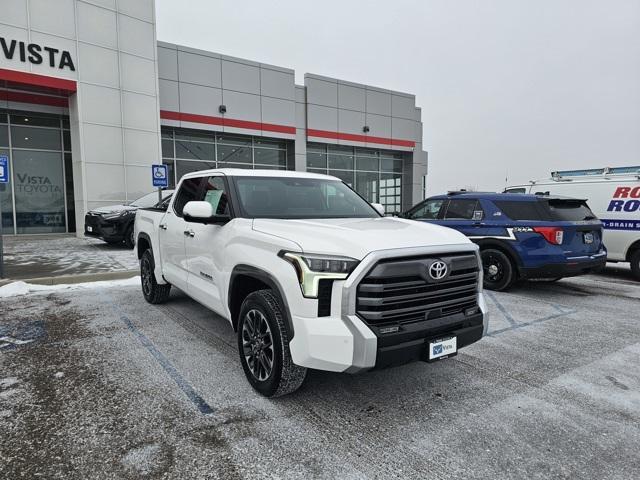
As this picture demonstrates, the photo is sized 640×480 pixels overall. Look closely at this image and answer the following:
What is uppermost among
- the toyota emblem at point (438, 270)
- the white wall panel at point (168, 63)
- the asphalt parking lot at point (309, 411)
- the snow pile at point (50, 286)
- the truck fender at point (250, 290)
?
the white wall panel at point (168, 63)

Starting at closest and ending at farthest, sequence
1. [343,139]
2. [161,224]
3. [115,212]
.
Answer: [161,224] → [115,212] → [343,139]

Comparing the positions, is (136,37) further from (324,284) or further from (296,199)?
(324,284)

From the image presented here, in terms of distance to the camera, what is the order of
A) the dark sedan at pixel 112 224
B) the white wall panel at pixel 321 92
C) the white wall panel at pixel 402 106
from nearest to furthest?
the dark sedan at pixel 112 224 < the white wall panel at pixel 321 92 < the white wall panel at pixel 402 106

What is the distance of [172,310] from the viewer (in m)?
5.91

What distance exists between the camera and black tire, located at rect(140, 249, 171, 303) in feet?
19.8

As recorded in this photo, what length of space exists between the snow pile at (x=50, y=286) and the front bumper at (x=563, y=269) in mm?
6864

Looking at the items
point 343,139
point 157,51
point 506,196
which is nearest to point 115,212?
point 157,51

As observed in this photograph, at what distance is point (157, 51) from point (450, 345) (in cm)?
1797

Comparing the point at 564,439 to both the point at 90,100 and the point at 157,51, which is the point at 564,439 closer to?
the point at 90,100

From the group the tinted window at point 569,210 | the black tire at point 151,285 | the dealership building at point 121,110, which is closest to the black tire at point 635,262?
the tinted window at point 569,210

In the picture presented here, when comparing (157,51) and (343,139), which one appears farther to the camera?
(343,139)

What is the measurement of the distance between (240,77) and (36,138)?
346 inches

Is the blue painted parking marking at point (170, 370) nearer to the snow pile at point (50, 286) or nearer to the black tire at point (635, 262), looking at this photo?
the snow pile at point (50, 286)

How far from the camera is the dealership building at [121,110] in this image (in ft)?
45.9
